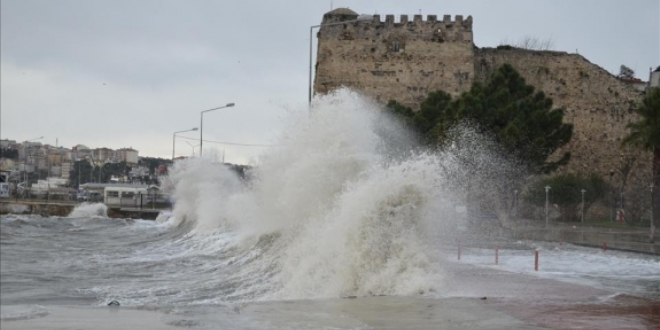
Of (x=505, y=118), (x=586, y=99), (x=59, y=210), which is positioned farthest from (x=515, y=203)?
(x=59, y=210)

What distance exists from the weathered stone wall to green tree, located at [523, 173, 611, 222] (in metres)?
6.16

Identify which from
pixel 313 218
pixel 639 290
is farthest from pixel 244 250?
pixel 639 290

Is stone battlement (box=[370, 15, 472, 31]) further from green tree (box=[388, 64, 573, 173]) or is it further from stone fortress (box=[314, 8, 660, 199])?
green tree (box=[388, 64, 573, 173])

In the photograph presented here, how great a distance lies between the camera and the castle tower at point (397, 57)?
47281 millimetres

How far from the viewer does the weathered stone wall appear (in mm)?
49906

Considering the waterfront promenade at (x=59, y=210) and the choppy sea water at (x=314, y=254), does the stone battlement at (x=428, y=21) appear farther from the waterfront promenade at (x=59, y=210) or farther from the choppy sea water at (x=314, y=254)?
the choppy sea water at (x=314, y=254)

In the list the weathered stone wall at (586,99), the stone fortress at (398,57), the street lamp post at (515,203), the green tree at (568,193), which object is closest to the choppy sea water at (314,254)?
the street lamp post at (515,203)

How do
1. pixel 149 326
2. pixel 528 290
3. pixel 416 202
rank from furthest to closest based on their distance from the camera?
pixel 416 202
pixel 528 290
pixel 149 326

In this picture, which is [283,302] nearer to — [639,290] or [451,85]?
[639,290]

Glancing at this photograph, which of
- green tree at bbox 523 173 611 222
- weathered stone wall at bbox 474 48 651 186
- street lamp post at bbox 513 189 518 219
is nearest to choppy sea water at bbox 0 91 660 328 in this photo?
street lamp post at bbox 513 189 518 219

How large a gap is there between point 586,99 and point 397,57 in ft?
35.3

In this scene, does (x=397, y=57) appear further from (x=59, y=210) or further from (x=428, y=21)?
(x=59, y=210)

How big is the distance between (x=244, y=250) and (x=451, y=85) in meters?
28.7

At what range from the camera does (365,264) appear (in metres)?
12.5
